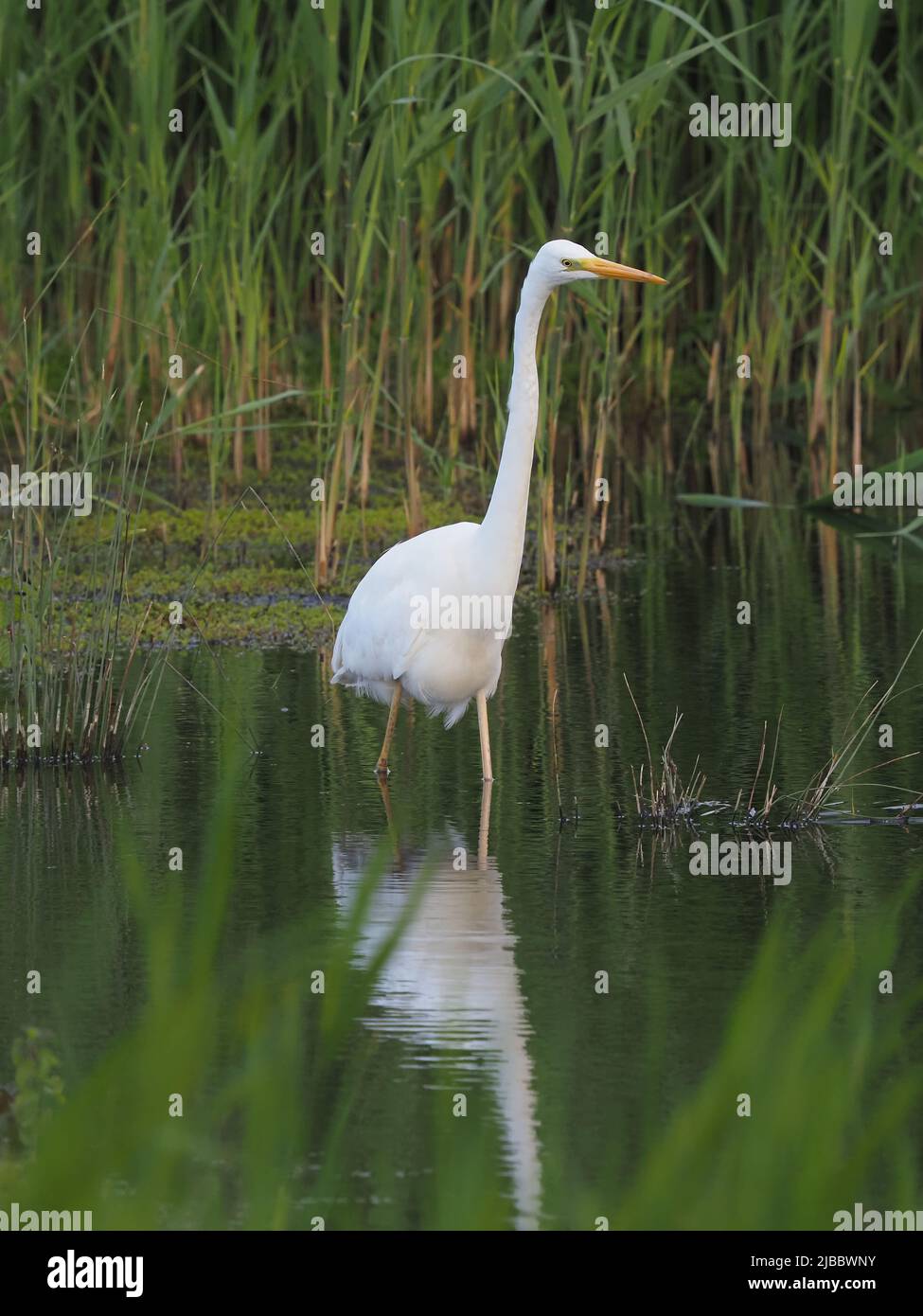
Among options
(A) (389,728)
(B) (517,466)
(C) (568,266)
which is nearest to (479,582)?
(B) (517,466)

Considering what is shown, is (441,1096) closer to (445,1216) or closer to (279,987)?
(445,1216)

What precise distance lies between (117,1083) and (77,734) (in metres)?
4.89

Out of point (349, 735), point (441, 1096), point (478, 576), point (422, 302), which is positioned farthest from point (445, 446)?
point (441, 1096)

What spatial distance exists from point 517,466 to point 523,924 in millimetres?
1850

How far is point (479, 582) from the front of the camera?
718 centimetres

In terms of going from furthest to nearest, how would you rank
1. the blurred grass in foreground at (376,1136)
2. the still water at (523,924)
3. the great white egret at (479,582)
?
the great white egret at (479,582) → the still water at (523,924) → the blurred grass in foreground at (376,1136)

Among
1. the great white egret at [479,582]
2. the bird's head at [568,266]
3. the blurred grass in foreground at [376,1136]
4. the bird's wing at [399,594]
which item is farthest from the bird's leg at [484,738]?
the blurred grass in foreground at [376,1136]

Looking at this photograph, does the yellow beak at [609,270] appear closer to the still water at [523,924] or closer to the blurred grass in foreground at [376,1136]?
the still water at [523,924]

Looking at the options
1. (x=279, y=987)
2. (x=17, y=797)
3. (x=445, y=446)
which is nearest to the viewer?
(x=279, y=987)

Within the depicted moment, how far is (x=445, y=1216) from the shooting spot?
267cm

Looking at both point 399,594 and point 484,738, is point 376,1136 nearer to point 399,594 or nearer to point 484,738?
point 484,738

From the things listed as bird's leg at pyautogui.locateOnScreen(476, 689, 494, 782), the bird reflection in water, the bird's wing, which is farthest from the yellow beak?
the bird reflection in water

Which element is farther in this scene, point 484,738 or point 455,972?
point 484,738

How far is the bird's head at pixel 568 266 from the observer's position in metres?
7.18
